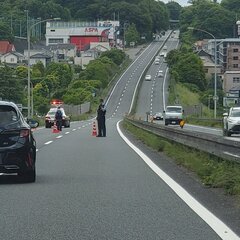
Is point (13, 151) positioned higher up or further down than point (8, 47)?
further down

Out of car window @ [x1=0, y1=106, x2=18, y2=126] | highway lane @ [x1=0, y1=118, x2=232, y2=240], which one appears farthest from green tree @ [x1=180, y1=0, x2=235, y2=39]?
car window @ [x1=0, y1=106, x2=18, y2=126]

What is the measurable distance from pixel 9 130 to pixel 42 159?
6297 millimetres

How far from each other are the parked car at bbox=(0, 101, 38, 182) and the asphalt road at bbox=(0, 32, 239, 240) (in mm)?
404

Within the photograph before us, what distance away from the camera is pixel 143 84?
422ft

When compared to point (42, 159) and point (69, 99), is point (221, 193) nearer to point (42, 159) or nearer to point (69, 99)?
point (42, 159)

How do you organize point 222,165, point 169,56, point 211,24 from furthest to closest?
point 211,24, point 169,56, point 222,165

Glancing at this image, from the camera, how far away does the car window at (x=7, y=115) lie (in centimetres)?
1286

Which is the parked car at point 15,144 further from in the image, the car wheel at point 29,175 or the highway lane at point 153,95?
the highway lane at point 153,95

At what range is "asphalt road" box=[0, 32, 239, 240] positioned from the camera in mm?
8078

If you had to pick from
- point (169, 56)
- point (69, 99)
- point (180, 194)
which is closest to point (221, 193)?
point (180, 194)

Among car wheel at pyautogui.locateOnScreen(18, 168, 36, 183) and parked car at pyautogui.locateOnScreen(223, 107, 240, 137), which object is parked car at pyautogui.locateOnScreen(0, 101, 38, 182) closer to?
car wheel at pyautogui.locateOnScreen(18, 168, 36, 183)

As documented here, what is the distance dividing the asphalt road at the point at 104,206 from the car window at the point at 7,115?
1.27 metres

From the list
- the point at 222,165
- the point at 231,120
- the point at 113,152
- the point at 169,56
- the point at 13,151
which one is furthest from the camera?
the point at 169,56

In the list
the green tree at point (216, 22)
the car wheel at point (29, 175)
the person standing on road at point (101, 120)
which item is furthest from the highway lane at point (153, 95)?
the car wheel at point (29, 175)
